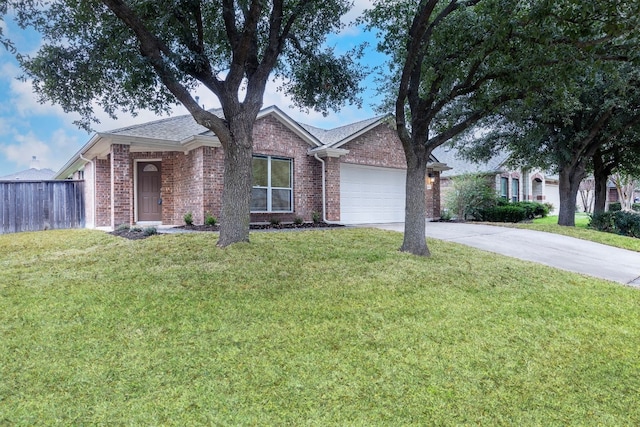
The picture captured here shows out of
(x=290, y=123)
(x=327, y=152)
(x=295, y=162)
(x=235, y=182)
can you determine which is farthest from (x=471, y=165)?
(x=235, y=182)

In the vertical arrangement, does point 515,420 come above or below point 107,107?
below

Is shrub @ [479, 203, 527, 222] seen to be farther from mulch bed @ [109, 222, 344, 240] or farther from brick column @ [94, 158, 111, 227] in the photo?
brick column @ [94, 158, 111, 227]

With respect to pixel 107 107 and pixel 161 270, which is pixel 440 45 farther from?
pixel 107 107

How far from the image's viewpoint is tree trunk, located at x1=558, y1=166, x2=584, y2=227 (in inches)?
572

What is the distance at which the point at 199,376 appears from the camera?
2.75 meters

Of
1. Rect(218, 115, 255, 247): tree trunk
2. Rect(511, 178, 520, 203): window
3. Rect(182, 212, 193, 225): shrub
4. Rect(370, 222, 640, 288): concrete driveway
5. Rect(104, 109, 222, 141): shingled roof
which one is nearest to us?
Rect(218, 115, 255, 247): tree trunk

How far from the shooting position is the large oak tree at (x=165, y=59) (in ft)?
20.9

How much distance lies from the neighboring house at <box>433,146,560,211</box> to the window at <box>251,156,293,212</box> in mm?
11590

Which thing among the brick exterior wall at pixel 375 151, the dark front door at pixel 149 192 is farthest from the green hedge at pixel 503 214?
the dark front door at pixel 149 192

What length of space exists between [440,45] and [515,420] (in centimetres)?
659

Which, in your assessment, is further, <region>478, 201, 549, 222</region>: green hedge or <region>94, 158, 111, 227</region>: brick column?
<region>478, 201, 549, 222</region>: green hedge


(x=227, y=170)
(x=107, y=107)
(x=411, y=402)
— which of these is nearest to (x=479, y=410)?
(x=411, y=402)

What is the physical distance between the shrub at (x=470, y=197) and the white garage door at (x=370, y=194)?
4.73m

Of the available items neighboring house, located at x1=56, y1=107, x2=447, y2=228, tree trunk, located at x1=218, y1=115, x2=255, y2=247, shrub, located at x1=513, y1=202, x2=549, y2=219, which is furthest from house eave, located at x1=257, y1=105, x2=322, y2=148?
shrub, located at x1=513, y1=202, x2=549, y2=219
